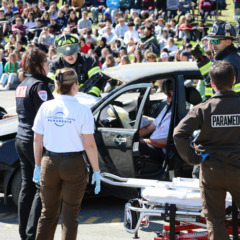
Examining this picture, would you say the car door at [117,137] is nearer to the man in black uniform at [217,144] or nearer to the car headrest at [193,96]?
the car headrest at [193,96]

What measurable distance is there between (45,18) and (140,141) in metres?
19.0

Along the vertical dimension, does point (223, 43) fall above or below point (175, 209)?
above

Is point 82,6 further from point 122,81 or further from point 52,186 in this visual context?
point 52,186

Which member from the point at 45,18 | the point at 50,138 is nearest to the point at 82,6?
the point at 45,18

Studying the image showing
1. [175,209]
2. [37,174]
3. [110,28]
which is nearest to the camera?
[175,209]

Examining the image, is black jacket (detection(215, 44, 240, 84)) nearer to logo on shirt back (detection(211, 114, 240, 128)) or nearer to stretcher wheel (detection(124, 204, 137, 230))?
logo on shirt back (detection(211, 114, 240, 128))

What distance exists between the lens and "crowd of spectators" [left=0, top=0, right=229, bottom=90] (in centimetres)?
1828

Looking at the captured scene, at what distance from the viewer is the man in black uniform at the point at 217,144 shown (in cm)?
442

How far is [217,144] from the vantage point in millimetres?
4469

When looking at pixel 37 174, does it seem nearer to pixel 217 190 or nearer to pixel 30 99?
pixel 30 99

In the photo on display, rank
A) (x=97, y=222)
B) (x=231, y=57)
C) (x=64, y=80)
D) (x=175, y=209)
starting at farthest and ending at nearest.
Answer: (x=97, y=222), (x=231, y=57), (x=175, y=209), (x=64, y=80)

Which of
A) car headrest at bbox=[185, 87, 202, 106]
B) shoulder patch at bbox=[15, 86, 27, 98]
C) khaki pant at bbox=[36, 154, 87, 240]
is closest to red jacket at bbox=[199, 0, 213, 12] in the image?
car headrest at bbox=[185, 87, 202, 106]

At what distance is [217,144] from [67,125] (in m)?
1.22

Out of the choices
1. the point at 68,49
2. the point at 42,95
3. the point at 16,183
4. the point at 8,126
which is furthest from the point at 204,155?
the point at 68,49
